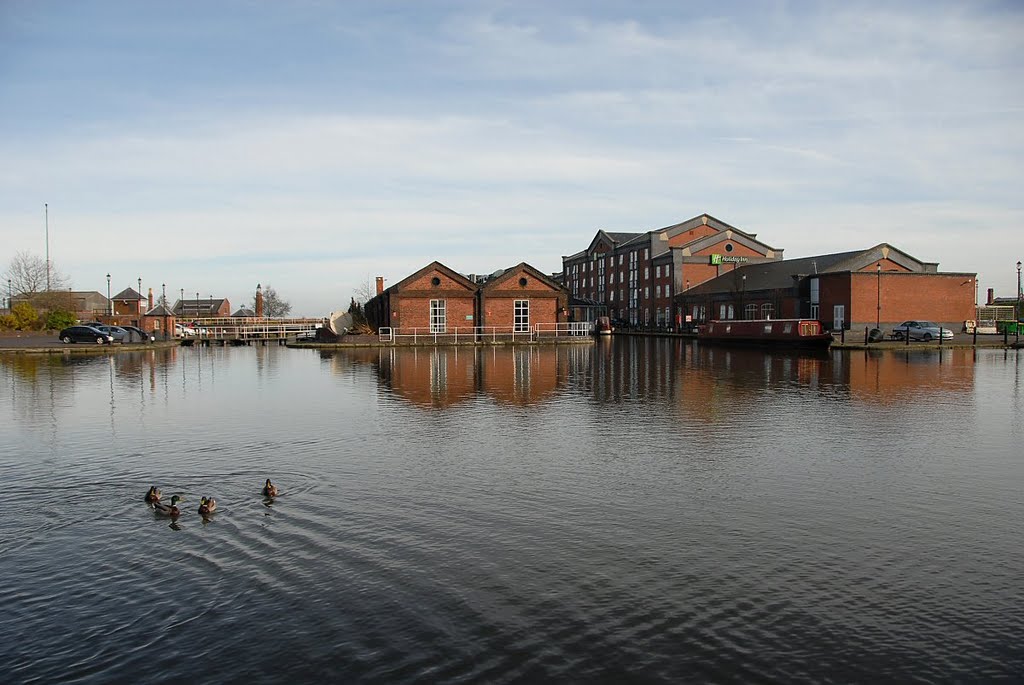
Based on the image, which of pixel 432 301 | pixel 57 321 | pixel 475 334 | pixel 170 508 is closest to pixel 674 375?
pixel 170 508

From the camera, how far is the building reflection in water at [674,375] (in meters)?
23.6

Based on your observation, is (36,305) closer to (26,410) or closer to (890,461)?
(26,410)

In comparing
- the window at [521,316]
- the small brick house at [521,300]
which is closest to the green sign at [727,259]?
the small brick house at [521,300]

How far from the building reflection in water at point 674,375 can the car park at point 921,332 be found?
3.87 meters

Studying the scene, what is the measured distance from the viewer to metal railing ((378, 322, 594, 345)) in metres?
57.9

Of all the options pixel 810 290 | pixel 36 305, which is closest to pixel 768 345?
pixel 810 290

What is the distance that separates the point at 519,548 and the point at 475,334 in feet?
164

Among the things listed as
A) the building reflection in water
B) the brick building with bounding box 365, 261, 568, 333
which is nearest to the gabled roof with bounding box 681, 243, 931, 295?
the building reflection in water

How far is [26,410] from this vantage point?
2111cm

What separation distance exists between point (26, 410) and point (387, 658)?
19.4 metres

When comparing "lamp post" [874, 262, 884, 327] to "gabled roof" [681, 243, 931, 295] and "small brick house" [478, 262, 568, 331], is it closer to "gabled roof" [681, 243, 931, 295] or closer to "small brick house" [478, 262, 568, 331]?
"gabled roof" [681, 243, 931, 295]

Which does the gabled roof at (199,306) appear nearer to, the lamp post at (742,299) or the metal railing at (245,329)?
the metal railing at (245,329)

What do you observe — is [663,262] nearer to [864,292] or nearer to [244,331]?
[864,292]

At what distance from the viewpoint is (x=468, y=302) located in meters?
61.4
